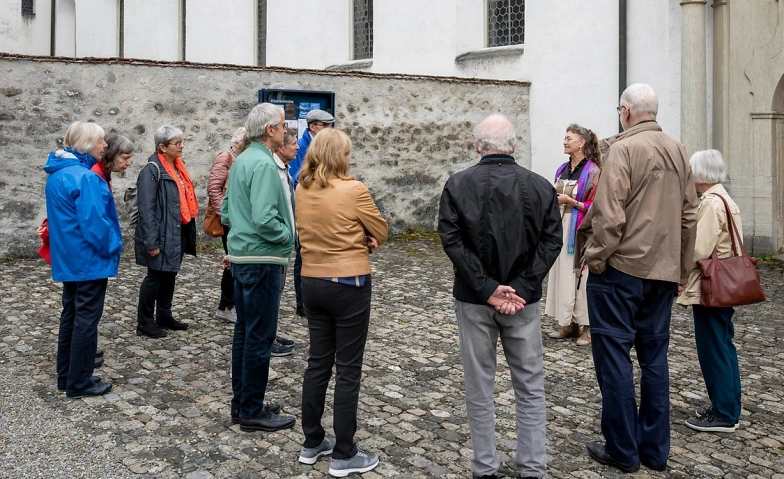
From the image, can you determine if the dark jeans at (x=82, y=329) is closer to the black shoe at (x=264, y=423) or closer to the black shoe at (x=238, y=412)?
the black shoe at (x=238, y=412)

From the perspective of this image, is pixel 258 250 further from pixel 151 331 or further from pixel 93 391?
pixel 151 331

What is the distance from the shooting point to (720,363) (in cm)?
500

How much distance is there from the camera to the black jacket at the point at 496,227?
4.07 metres

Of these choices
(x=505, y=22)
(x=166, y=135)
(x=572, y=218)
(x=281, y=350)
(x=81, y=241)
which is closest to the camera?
(x=81, y=241)

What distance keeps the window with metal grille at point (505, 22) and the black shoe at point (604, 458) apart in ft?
39.2

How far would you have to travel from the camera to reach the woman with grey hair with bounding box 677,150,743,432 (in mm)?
4988

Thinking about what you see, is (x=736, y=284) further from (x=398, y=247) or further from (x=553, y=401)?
(x=398, y=247)

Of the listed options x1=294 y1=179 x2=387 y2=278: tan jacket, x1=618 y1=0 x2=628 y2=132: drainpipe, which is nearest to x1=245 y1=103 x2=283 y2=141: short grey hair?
x1=294 y1=179 x2=387 y2=278: tan jacket

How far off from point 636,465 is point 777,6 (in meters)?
8.93

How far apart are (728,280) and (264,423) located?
107 inches

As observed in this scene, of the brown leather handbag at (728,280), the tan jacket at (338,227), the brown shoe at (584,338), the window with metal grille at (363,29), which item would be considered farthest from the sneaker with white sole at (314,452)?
the window with metal grille at (363,29)

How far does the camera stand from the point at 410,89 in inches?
532

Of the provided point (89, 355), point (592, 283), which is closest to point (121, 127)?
point (89, 355)

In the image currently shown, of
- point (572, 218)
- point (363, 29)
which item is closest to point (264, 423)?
point (572, 218)
